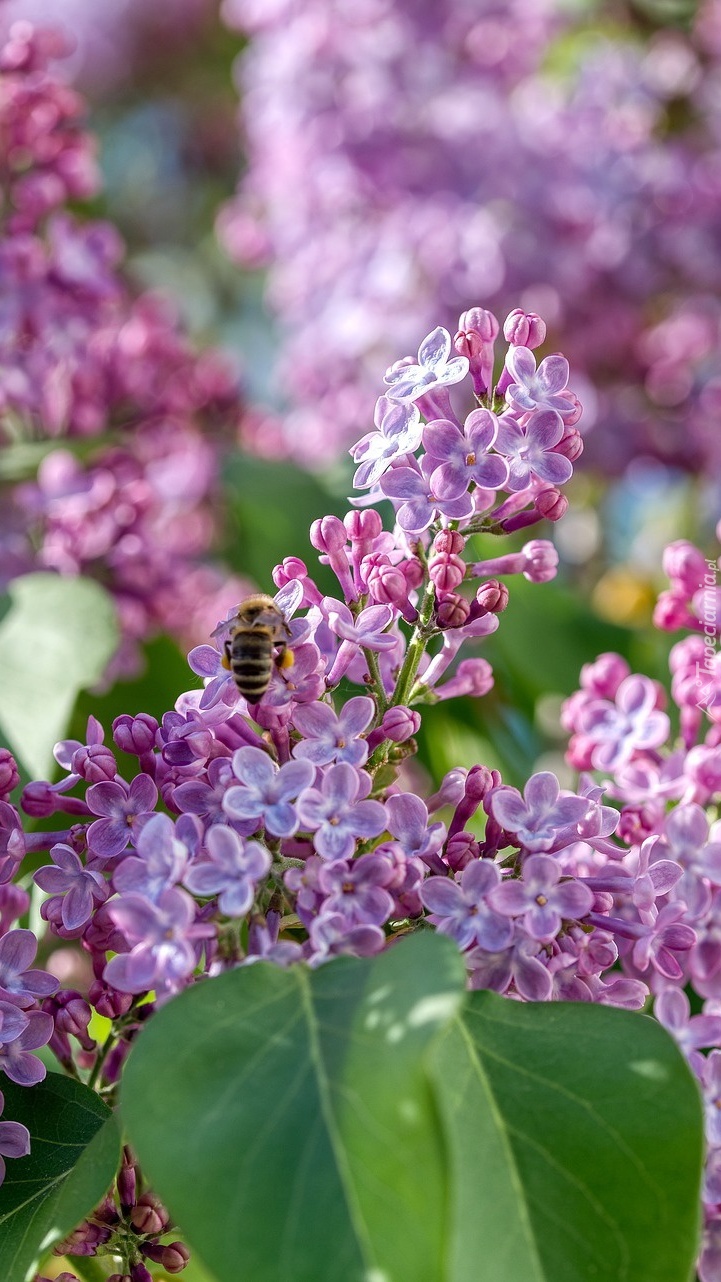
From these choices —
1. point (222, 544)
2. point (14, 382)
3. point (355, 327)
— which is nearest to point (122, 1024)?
point (14, 382)

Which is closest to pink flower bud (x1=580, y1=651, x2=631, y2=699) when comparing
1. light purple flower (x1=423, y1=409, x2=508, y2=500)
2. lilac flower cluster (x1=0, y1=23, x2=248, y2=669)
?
light purple flower (x1=423, y1=409, x2=508, y2=500)

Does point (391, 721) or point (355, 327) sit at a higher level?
point (391, 721)

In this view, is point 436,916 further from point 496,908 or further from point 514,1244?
point 514,1244

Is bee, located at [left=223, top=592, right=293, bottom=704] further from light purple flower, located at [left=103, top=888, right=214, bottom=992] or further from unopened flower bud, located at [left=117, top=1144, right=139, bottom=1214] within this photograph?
unopened flower bud, located at [left=117, top=1144, right=139, bottom=1214]

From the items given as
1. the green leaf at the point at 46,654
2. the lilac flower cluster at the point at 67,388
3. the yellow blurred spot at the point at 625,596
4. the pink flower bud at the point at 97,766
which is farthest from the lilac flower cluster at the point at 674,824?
the yellow blurred spot at the point at 625,596

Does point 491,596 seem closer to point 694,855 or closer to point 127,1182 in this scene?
point 694,855

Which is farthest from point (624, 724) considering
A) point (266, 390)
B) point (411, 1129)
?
point (266, 390)
